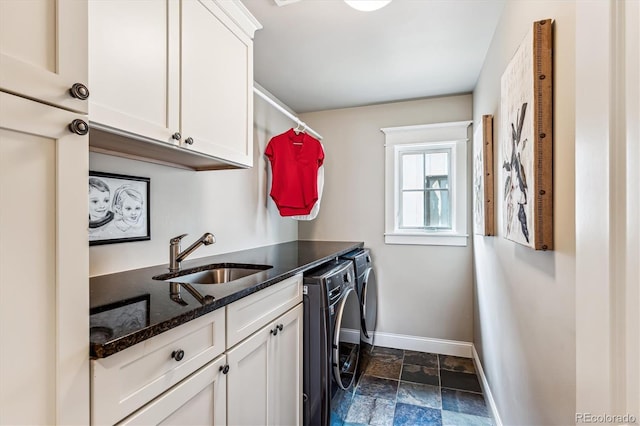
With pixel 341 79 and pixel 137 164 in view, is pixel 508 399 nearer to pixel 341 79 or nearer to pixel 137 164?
pixel 137 164

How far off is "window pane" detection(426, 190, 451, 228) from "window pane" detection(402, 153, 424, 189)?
0.51 feet

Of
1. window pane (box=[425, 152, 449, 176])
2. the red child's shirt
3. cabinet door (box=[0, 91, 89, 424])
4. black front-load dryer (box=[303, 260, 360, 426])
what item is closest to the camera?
cabinet door (box=[0, 91, 89, 424])

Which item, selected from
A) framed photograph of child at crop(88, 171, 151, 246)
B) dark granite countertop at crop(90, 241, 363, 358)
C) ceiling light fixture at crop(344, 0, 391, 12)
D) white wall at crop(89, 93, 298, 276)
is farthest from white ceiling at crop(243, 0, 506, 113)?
dark granite countertop at crop(90, 241, 363, 358)

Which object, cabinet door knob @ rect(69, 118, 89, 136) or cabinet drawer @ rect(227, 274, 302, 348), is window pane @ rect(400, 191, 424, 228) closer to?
cabinet drawer @ rect(227, 274, 302, 348)

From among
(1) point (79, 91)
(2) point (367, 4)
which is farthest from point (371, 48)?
(1) point (79, 91)

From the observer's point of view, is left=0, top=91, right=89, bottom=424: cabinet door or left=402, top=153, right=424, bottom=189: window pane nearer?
left=0, top=91, right=89, bottom=424: cabinet door

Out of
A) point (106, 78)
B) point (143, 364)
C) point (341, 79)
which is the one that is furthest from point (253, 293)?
point (341, 79)

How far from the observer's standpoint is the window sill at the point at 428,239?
281 cm

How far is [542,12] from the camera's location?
1.09 m

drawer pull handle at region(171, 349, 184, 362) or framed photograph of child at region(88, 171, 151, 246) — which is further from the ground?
framed photograph of child at region(88, 171, 151, 246)

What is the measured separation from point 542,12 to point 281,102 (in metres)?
2.25

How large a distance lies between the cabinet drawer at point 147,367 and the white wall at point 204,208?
2.31 feet

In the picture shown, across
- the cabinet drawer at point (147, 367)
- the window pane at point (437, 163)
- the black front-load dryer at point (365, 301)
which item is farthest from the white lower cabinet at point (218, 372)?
the window pane at point (437, 163)

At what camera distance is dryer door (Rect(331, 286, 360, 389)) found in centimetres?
168
